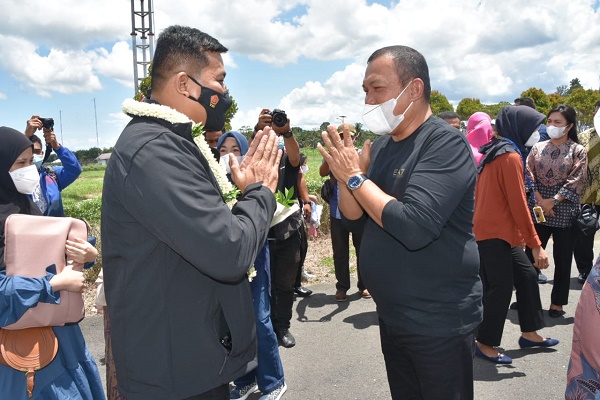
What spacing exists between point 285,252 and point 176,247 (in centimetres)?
307

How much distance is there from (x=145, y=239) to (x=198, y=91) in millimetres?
612

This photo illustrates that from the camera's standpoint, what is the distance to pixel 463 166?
6.96 feet

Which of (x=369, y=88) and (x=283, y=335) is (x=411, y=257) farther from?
(x=283, y=335)

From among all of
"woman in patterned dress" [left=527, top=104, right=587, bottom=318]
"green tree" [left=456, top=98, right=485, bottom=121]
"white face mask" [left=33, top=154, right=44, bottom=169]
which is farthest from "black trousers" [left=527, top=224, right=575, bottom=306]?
"green tree" [left=456, top=98, right=485, bottom=121]

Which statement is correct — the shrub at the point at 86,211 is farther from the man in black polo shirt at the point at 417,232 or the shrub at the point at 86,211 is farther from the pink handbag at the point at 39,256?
the man in black polo shirt at the point at 417,232

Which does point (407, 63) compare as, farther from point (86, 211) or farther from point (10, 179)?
point (86, 211)

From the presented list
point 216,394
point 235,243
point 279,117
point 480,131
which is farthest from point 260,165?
point 480,131

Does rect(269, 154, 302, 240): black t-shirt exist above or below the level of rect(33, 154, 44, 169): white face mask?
below

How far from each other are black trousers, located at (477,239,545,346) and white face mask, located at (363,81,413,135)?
1.97 m

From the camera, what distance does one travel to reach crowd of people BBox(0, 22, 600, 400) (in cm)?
154

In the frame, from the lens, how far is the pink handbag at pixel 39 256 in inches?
91.8

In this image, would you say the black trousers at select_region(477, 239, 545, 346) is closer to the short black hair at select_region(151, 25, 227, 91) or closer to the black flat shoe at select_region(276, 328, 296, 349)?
the black flat shoe at select_region(276, 328, 296, 349)

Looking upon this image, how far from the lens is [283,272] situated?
4.54 meters

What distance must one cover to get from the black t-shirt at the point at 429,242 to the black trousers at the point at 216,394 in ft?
2.96
